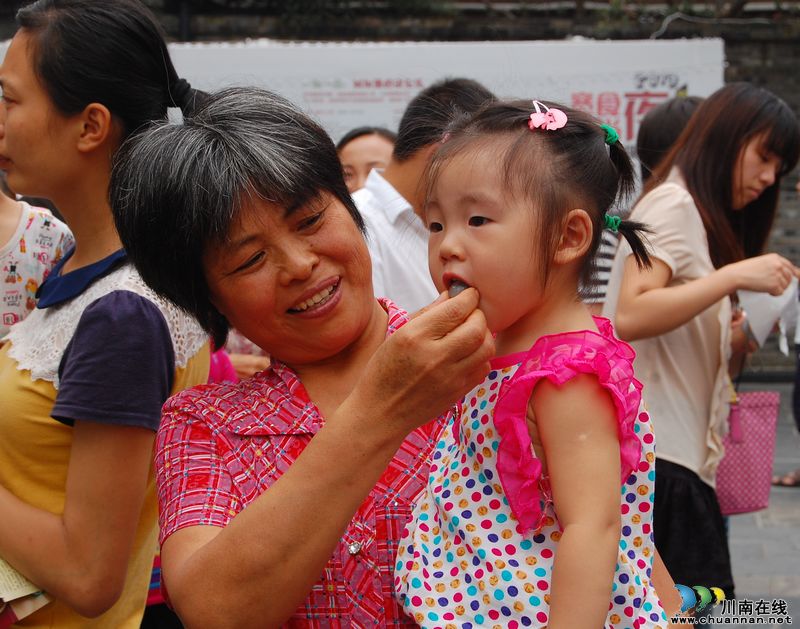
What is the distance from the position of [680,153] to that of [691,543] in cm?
136

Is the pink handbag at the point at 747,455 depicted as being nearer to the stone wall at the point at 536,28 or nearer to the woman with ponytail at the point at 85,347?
the woman with ponytail at the point at 85,347

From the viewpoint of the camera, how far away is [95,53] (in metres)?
2.15

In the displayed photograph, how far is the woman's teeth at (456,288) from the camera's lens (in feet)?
5.16

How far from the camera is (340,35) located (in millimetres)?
10711

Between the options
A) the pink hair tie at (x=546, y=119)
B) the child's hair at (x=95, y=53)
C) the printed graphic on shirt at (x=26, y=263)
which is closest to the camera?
the pink hair tie at (x=546, y=119)

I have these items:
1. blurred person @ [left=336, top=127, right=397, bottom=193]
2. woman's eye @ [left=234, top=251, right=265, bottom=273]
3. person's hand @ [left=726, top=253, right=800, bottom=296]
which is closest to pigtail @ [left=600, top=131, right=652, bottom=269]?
woman's eye @ [left=234, top=251, right=265, bottom=273]

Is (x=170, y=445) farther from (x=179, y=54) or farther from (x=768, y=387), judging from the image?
(x=768, y=387)

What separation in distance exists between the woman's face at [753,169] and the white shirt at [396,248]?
43.4 inches

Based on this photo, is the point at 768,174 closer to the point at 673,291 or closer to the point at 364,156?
the point at 673,291

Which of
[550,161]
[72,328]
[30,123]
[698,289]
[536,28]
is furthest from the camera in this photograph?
[536,28]

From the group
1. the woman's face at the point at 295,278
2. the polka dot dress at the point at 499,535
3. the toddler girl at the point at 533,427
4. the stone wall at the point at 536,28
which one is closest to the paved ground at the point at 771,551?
the polka dot dress at the point at 499,535

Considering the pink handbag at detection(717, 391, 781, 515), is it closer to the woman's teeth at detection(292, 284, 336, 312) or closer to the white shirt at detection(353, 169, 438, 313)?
the white shirt at detection(353, 169, 438, 313)

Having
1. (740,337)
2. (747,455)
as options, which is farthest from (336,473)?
(740,337)

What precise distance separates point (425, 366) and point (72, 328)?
948 mm
